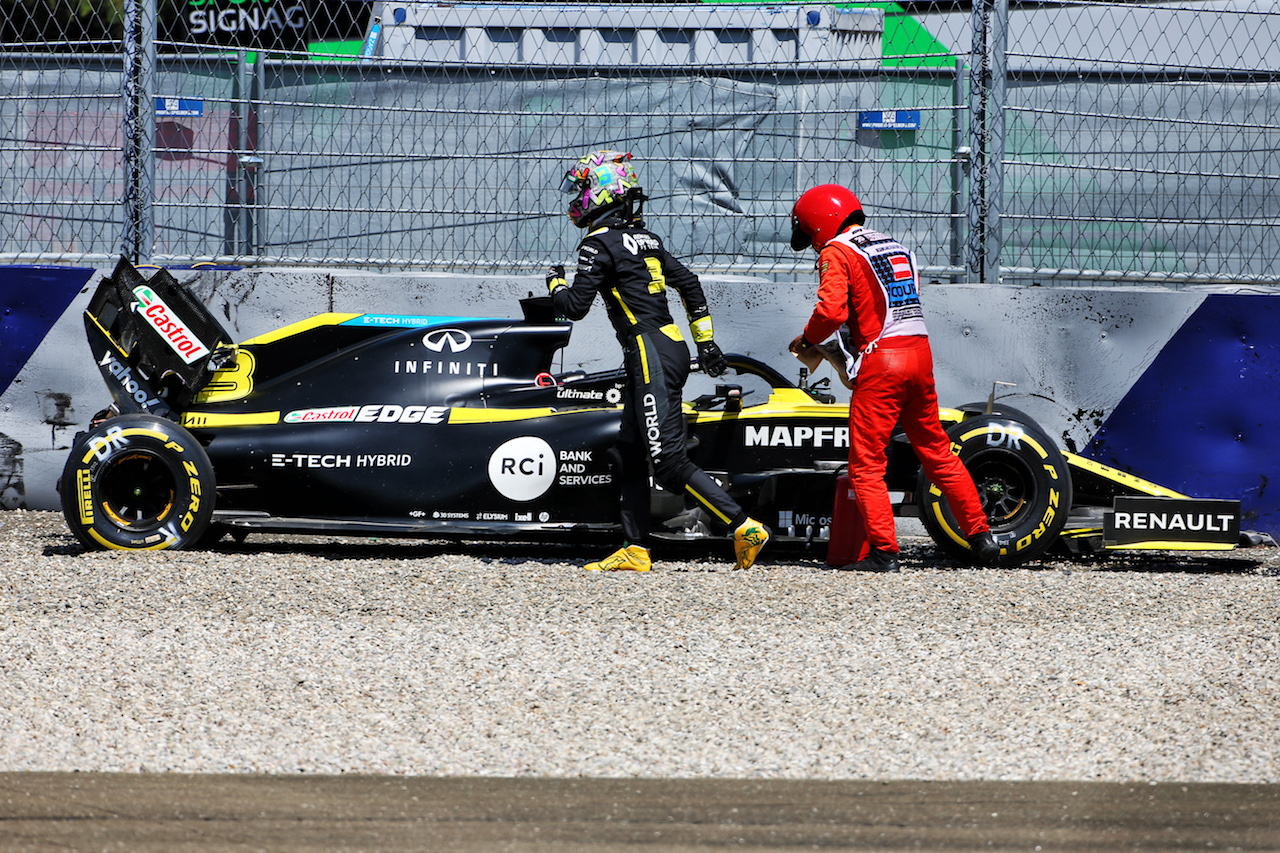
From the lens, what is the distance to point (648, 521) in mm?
5945

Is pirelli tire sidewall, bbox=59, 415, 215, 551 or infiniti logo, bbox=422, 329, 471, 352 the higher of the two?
infiniti logo, bbox=422, 329, 471, 352

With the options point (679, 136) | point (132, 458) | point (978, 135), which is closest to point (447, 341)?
point (132, 458)

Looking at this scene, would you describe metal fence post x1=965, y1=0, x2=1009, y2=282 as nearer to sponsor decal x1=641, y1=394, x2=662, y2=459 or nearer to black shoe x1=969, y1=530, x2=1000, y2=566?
black shoe x1=969, y1=530, x2=1000, y2=566

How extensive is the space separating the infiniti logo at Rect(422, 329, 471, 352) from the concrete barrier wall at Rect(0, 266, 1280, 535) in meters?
1.03

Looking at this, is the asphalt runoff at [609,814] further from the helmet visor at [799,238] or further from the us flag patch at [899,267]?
the helmet visor at [799,238]

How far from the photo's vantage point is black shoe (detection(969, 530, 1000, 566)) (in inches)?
233

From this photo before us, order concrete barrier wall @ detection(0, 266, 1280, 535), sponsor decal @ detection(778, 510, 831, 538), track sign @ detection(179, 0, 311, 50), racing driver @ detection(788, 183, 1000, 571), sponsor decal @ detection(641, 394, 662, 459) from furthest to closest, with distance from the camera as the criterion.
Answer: track sign @ detection(179, 0, 311, 50), concrete barrier wall @ detection(0, 266, 1280, 535), sponsor decal @ detection(778, 510, 831, 538), sponsor decal @ detection(641, 394, 662, 459), racing driver @ detection(788, 183, 1000, 571)

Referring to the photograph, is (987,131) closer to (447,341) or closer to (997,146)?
(997,146)

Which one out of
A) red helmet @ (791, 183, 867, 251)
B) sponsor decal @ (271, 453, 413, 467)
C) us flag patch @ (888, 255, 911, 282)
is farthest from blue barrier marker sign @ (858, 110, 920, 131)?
sponsor decal @ (271, 453, 413, 467)

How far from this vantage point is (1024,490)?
6090mm

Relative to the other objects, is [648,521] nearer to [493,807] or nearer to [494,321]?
[494,321]

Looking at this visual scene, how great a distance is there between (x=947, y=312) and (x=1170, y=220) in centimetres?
131

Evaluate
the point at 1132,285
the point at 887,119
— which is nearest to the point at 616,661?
the point at 887,119

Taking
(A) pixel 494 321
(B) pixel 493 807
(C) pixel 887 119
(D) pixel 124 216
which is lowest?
(B) pixel 493 807
